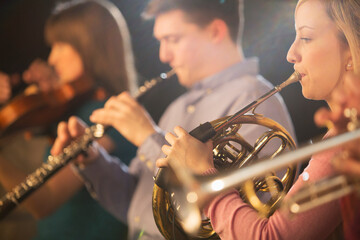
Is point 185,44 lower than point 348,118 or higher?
higher

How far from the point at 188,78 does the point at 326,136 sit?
552 mm

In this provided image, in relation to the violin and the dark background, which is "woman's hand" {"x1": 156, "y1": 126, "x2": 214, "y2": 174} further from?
the violin

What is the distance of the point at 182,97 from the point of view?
1420 mm

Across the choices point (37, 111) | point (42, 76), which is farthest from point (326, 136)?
Result: point (42, 76)

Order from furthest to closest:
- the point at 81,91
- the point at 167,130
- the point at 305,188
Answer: the point at 81,91 < the point at 167,130 < the point at 305,188

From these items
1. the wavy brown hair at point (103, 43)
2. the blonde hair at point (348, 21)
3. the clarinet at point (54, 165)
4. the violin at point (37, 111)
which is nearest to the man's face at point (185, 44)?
the clarinet at point (54, 165)

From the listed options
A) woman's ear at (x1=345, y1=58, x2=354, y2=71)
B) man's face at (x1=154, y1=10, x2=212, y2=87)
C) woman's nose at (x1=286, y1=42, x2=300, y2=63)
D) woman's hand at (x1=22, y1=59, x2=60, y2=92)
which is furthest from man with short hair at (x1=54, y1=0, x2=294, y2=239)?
woman's hand at (x1=22, y1=59, x2=60, y2=92)

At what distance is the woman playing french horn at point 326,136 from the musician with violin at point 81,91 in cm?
68

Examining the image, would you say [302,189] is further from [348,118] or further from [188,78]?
[188,78]

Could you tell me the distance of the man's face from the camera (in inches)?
53.0

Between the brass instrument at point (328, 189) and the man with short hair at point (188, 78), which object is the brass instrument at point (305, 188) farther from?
the man with short hair at point (188, 78)

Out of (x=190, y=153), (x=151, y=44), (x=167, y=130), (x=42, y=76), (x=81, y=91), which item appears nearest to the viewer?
(x=190, y=153)

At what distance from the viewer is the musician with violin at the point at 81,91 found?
1.62 metres

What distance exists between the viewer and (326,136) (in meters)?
0.95
